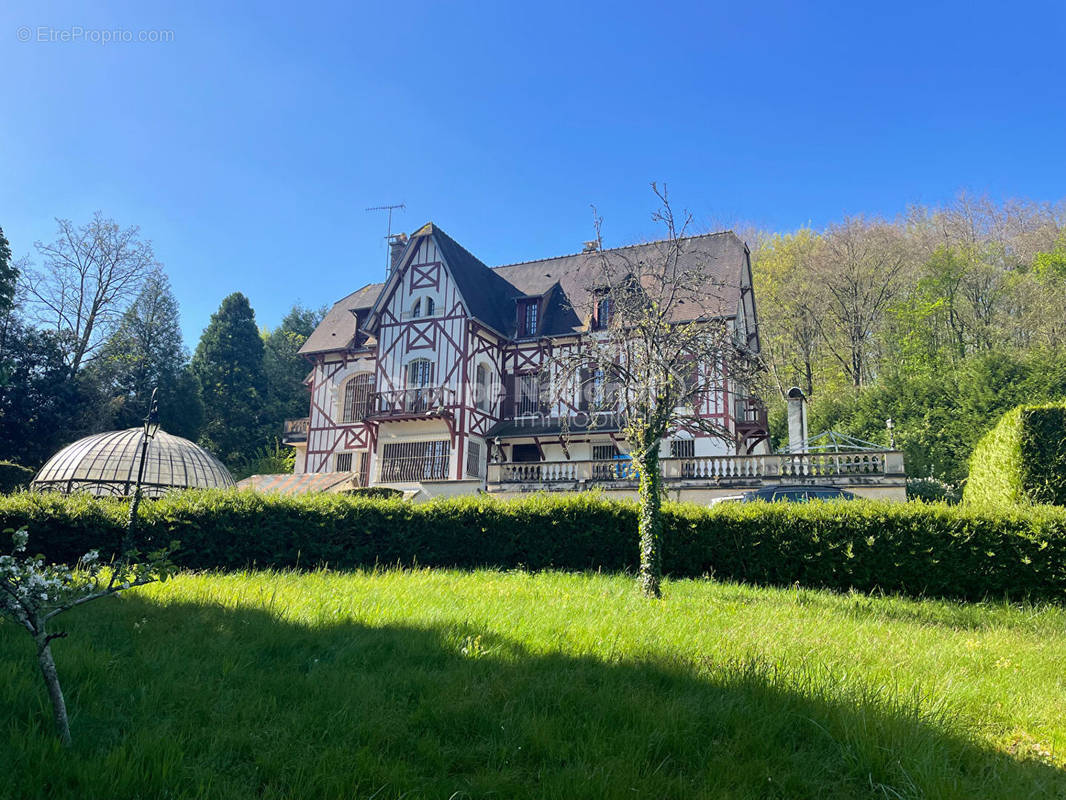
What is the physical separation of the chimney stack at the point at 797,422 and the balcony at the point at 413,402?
11240mm

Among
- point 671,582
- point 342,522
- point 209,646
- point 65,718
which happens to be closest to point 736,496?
point 671,582

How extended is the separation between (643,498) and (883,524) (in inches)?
146

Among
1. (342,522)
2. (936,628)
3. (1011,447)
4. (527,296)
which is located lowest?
(936,628)

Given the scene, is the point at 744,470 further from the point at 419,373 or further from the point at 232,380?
the point at 232,380

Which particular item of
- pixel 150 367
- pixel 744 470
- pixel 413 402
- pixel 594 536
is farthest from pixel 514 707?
pixel 150 367

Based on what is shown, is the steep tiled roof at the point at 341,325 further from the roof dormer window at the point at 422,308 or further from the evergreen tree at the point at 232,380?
the evergreen tree at the point at 232,380

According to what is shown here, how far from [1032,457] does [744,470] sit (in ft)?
24.6

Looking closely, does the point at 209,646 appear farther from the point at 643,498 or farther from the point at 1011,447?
the point at 1011,447

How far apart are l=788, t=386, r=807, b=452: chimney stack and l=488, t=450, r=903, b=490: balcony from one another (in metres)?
1.77

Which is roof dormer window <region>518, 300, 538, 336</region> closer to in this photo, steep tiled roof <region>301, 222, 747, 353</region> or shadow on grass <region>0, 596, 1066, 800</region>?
steep tiled roof <region>301, 222, 747, 353</region>

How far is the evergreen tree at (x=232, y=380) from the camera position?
119 feet

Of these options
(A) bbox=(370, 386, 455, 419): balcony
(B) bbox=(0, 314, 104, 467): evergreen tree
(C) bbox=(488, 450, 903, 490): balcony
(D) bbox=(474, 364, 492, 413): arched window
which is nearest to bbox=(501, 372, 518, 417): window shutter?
(D) bbox=(474, 364, 492, 413): arched window

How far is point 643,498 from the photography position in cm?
881

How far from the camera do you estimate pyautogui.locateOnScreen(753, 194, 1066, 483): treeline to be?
25031 mm
